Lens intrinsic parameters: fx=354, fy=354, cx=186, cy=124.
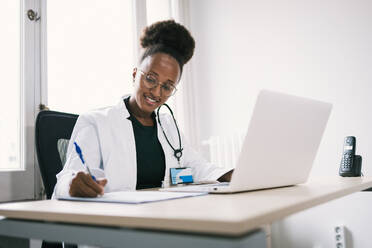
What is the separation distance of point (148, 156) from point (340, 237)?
1347 mm

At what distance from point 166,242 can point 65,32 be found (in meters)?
1.91

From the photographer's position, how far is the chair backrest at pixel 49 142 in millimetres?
1184

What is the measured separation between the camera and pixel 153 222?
0.50 meters

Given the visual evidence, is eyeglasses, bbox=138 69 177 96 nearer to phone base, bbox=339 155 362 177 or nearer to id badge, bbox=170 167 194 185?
id badge, bbox=170 167 194 185

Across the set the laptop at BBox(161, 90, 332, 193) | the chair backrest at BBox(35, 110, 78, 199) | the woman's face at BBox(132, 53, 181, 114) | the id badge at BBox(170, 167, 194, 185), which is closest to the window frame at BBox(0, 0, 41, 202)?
the chair backrest at BBox(35, 110, 78, 199)

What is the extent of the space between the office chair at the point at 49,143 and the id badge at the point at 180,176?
403 mm

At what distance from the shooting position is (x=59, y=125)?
129cm

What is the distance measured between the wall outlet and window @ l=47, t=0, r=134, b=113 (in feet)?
5.33

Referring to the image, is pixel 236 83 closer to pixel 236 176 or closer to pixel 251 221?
pixel 236 176

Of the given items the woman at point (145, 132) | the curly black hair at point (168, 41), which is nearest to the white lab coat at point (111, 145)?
the woman at point (145, 132)

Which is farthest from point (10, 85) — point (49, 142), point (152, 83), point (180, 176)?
point (180, 176)

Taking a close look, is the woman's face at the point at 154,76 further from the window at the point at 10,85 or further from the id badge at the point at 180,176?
the window at the point at 10,85

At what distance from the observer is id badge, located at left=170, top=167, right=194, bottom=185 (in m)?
1.34

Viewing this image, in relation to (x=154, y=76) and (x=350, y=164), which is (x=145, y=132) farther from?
(x=350, y=164)
